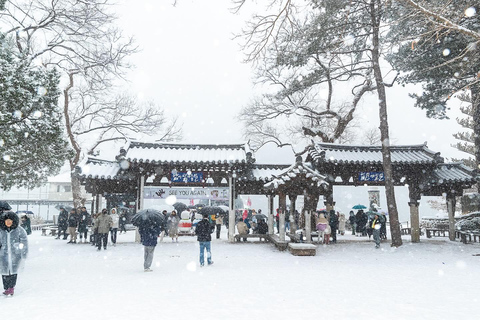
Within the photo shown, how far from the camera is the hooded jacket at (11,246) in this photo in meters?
5.96

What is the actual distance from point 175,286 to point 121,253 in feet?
20.4

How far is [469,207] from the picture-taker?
20.5 metres

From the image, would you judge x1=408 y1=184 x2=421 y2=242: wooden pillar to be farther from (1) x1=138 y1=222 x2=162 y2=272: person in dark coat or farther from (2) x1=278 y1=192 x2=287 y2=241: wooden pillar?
(1) x1=138 y1=222 x2=162 y2=272: person in dark coat

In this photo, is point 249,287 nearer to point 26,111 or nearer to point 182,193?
point 26,111

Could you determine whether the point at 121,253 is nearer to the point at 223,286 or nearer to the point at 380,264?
the point at 223,286

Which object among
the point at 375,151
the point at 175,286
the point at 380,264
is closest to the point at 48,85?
the point at 175,286

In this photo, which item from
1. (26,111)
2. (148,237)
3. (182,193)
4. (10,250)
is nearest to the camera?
(10,250)

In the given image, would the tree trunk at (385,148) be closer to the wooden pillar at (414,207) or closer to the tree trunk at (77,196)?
the wooden pillar at (414,207)

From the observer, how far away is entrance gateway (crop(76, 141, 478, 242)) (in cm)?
1576

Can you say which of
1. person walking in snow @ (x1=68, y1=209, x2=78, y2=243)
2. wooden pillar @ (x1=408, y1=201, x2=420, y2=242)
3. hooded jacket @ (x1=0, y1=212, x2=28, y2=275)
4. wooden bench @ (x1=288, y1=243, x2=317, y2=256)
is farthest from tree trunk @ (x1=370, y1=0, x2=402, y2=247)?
person walking in snow @ (x1=68, y1=209, x2=78, y2=243)

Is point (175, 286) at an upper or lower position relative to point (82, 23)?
lower

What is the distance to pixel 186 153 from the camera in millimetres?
16688

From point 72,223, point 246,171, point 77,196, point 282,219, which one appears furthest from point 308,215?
point 77,196

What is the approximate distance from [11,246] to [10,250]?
7cm
